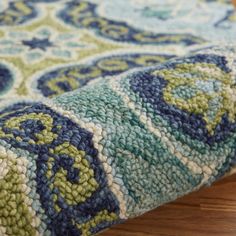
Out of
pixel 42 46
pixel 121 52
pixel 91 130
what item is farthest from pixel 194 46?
pixel 91 130

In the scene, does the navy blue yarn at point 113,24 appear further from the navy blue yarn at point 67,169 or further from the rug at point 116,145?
the navy blue yarn at point 67,169

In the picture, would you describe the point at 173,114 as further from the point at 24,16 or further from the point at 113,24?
the point at 24,16

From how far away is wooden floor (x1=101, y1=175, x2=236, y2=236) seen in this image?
0.68m

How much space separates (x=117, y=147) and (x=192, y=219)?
0.62 feet

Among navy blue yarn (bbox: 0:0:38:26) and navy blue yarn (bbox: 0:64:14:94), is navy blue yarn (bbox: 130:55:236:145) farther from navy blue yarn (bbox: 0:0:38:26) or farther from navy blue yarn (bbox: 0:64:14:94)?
navy blue yarn (bbox: 0:0:38:26)

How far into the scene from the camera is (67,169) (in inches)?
21.7

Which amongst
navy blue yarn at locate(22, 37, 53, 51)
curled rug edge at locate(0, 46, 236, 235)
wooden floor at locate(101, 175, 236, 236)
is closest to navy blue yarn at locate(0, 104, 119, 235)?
curled rug edge at locate(0, 46, 236, 235)

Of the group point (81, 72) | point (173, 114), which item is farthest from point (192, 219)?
point (81, 72)

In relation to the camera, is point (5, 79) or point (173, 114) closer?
point (173, 114)

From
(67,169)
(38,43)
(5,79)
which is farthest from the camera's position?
(38,43)

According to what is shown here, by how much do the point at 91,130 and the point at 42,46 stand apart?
462 mm

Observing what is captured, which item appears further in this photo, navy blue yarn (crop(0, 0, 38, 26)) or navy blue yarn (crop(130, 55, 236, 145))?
navy blue yarn (crop(0, 0, 38, 26))

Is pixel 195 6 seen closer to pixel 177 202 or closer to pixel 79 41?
pixel 79 41

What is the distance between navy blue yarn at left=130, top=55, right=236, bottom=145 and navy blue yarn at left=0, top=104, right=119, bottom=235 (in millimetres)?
97
